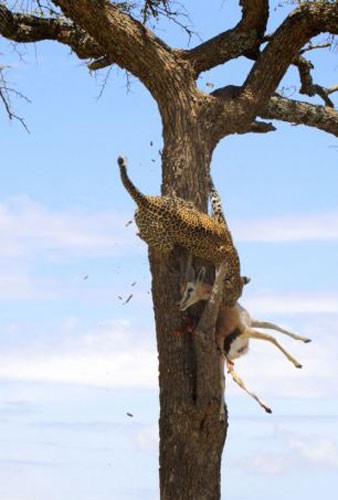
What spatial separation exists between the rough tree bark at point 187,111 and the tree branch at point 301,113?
0.02 m

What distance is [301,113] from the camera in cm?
1134

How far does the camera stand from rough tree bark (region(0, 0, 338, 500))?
28.0 ft

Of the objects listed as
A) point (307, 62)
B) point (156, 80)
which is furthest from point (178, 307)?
point (307, 62)

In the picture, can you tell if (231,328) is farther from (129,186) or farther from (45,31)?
(45,31)

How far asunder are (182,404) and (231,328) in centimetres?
78

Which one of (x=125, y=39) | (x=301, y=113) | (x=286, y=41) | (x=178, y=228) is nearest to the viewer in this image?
(x=178, y=228)

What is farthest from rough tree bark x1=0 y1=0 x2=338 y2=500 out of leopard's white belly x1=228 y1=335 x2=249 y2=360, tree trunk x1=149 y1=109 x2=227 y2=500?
leopard's white belly x1=228 y1=335 x2=249 y2=360

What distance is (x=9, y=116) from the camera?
1120 cm

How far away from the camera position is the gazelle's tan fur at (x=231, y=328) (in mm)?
8531

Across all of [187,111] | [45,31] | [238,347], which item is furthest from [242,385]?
[45,31]

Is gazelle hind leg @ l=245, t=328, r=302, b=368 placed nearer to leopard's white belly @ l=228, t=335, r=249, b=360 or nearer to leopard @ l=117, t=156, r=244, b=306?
leopard's white belly @ l=228, t=335, r=249, b=360

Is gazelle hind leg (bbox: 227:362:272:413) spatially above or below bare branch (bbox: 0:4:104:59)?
below

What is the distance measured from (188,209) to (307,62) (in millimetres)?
4088

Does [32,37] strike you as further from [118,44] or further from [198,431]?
[198,431]
